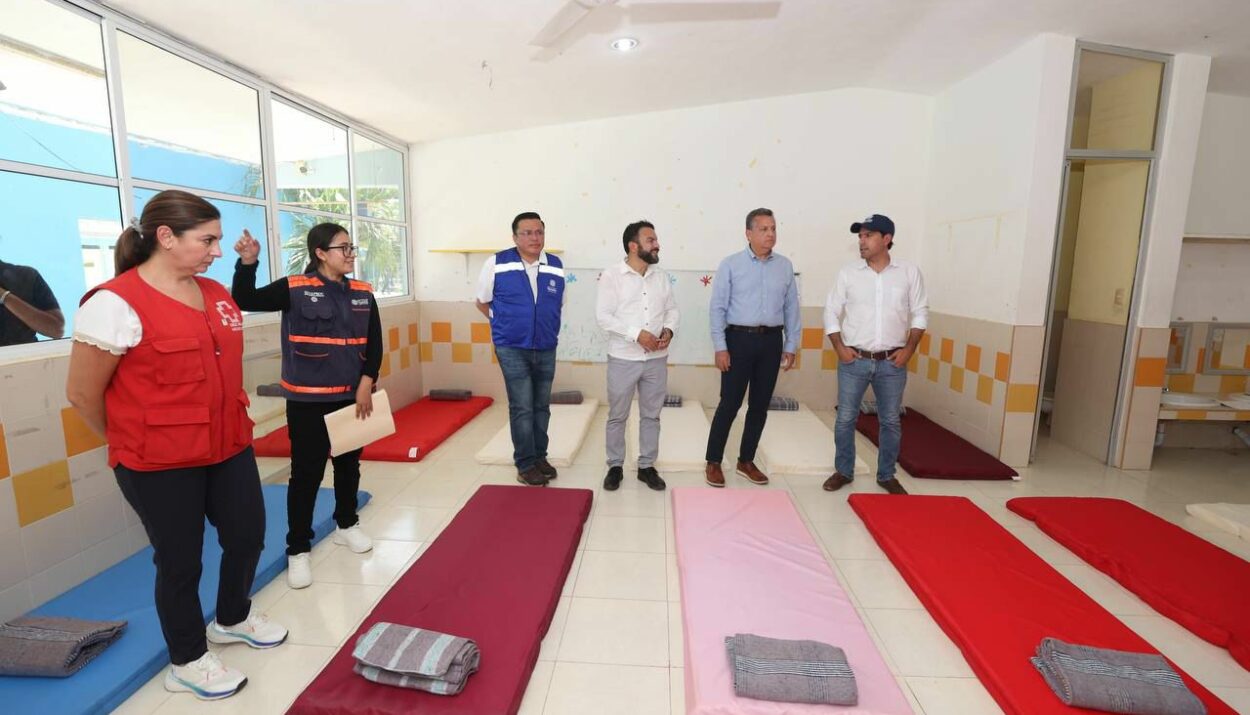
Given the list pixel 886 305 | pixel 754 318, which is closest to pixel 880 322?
pixel 886 305

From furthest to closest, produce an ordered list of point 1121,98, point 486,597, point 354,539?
point 1121,98
point 354,539
point 486,597

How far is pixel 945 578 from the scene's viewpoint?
7.66 feet

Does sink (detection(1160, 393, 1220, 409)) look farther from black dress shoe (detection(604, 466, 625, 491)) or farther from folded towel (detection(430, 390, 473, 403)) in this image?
folded towel (detection(430, 390, 473, 403))

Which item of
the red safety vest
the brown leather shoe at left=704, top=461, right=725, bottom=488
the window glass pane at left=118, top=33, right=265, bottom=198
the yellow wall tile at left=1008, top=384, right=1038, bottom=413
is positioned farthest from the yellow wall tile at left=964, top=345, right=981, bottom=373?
the window glass pane at left=118, top=33, right=265, bottom=198

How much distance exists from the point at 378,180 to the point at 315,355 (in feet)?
10.4

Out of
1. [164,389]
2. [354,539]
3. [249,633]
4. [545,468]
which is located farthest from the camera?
[545,468]

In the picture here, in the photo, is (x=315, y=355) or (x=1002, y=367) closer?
(x=315, y=355)

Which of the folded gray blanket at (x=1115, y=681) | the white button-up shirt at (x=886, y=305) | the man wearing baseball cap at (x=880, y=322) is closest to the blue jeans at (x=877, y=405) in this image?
the man wearing baseball cap at (x=880, y=322)

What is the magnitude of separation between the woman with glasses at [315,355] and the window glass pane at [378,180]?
260cm

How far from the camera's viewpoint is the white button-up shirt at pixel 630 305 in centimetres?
316

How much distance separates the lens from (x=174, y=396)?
158cm

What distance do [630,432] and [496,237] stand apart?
2.14m

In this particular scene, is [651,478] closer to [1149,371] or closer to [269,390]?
[269,390]

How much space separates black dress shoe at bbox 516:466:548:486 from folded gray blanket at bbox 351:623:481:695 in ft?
5.11
